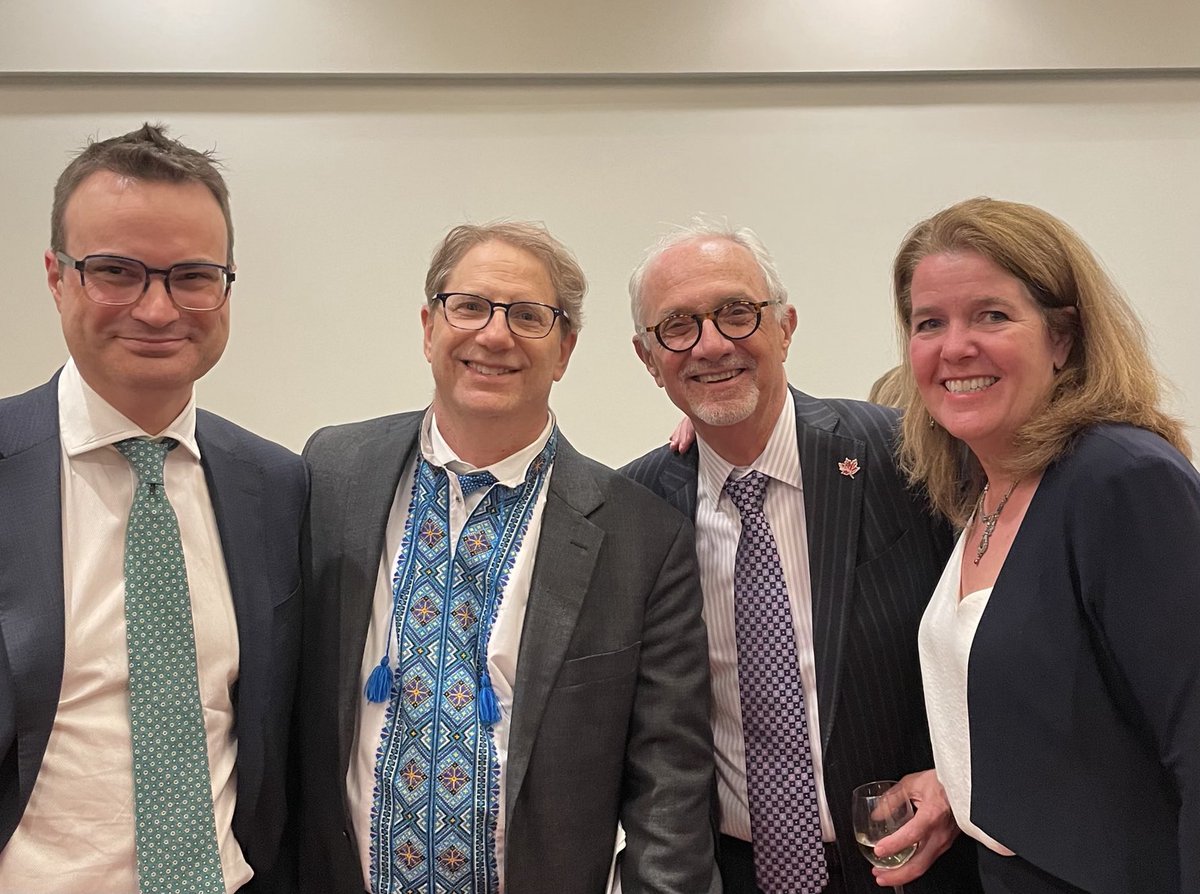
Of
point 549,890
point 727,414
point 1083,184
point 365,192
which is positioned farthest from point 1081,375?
point 365,192

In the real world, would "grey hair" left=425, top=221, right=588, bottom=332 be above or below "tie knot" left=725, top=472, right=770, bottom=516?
above

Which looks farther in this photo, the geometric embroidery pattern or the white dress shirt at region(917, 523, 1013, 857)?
the geometric embroidery pattern

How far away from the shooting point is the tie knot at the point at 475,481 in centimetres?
195

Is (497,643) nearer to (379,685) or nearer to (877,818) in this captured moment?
(379,685)

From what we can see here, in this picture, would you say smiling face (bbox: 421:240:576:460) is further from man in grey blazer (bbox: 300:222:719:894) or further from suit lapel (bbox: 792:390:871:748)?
suit lapel (bbox: 792:390:871:748)

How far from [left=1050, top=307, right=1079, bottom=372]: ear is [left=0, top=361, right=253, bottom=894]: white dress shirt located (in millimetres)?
1503

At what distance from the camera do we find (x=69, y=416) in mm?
1611

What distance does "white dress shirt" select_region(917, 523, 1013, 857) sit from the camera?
1632 millimetres

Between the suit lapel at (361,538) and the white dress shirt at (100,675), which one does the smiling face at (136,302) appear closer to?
the white dress shirt at (100,675)

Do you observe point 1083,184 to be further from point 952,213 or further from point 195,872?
point 195,872

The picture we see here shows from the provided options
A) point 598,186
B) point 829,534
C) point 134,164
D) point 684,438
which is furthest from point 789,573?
point 598,186

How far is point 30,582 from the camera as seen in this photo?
1.49 m

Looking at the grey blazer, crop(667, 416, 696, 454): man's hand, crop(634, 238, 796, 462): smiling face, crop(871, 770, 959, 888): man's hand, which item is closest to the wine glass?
crop(871, 770, 959, 888): man's hand

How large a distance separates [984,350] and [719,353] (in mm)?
569
